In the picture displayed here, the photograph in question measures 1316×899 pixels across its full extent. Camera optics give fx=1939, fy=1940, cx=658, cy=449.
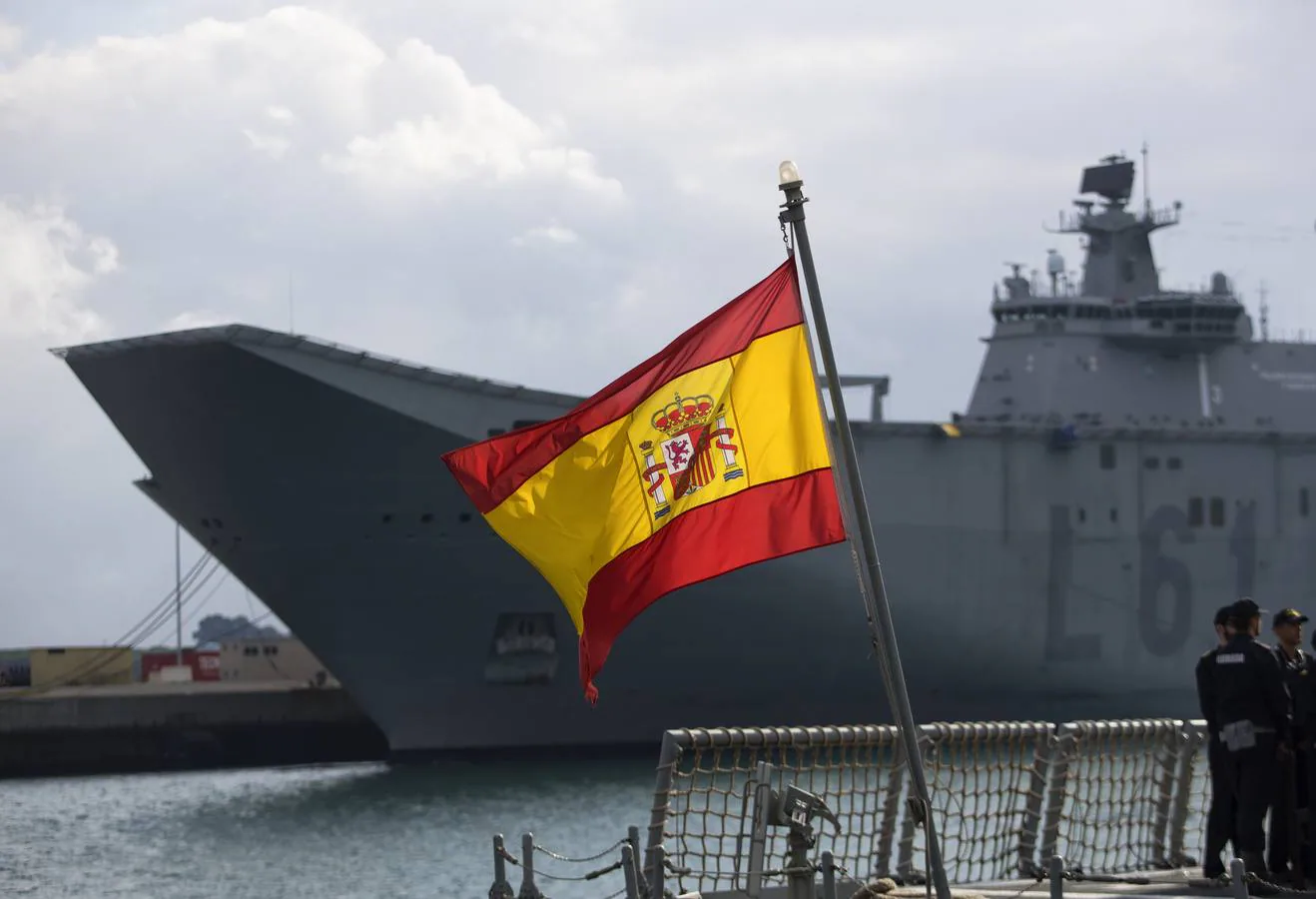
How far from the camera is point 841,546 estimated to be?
29.3 meters

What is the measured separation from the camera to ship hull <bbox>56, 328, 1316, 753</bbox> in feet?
88.0

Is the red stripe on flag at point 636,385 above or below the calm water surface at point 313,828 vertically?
above

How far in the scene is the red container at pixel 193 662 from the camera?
4619cm

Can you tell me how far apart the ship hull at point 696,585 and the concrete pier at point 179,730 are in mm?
5018

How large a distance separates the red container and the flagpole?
40.8 meters

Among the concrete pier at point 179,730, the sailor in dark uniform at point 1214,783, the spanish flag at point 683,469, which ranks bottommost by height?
the concrete pier at point 179,730

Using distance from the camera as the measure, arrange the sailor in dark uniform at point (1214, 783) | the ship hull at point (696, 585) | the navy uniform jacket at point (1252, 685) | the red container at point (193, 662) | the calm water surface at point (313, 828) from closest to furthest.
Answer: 1. the navy uniform jacket at point (1252, 685)
2. the sailor in dark uniform at point (1214, 783)
3. the calm water surface at point (313, 828)
4. the ship hull at point (696, 585)
5. the red container at point (193, 662)

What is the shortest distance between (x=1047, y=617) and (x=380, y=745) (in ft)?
38.4

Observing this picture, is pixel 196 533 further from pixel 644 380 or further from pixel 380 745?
pixel 644 380

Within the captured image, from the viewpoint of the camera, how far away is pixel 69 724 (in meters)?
33.1

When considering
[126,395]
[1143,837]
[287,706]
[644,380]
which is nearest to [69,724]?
[287,706]

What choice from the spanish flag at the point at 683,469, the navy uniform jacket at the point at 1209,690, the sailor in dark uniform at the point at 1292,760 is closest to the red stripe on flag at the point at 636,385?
the spanish flag at the point at 683,469

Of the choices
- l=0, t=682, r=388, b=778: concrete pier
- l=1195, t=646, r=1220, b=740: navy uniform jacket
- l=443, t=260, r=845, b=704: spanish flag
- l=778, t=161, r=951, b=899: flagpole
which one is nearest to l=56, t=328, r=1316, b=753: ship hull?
l=0, t=682, r=388, b=778: concrete pier

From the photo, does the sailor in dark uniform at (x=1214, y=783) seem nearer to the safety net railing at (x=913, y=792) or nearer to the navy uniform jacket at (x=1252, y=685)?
the navy uniform jacket at (x=1252, y=685)
